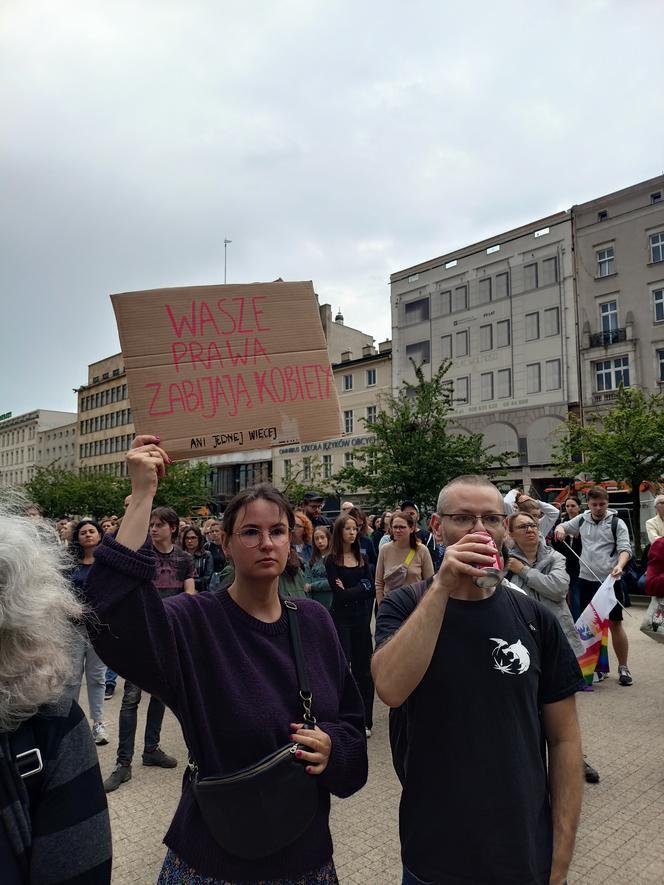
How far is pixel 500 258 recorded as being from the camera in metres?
35.0

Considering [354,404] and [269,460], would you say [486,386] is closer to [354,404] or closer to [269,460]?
[354,404]

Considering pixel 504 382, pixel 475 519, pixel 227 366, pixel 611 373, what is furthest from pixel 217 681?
pixel 504 382

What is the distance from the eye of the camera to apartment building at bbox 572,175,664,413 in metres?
30.0

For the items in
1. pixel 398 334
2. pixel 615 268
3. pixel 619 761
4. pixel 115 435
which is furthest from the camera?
pixel 115 435

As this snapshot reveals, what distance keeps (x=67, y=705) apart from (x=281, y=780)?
2.13ft

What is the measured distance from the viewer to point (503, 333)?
3444 cm

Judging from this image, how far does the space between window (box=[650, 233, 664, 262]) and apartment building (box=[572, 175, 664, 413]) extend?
43 millimetres

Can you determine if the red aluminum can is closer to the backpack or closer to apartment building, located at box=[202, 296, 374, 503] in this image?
the backpack

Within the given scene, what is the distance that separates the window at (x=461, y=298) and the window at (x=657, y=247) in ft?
31.5

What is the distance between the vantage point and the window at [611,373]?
99.9 feet

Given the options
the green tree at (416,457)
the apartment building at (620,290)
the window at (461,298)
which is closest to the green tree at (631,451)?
the green tree at (416,457)

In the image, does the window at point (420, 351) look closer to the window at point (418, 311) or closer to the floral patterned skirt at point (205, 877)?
the window at point (418, 311)

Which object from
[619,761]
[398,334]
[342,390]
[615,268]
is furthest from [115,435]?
[619,761]

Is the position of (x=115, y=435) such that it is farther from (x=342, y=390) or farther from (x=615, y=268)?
(x=615, y=268)
